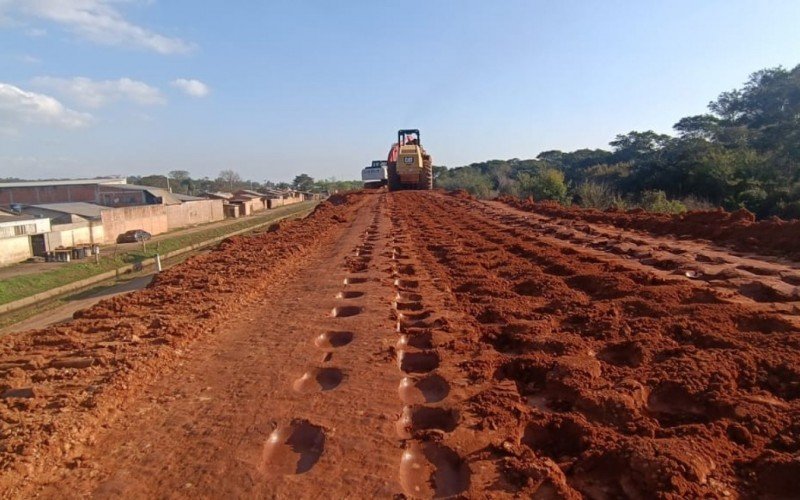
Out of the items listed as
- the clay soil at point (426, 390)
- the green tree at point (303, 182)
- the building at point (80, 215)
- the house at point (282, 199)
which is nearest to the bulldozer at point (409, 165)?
the building at point (80, 215)

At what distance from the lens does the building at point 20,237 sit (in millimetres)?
27406

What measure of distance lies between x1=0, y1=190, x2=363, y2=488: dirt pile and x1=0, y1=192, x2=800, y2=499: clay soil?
0.02 metres

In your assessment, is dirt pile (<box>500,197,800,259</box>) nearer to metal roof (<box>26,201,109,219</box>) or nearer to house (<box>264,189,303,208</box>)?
metal roof (<box>26,201,109,219</box>)

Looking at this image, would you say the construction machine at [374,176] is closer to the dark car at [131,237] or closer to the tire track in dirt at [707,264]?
the dark car at [131,237]

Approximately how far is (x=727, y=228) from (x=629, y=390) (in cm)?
755

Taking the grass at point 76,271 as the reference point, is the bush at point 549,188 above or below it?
above

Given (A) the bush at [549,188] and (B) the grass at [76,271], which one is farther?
(A) the bush at [549,188]

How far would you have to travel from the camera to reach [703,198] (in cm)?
2011

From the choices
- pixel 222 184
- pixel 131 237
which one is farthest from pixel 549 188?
pixel 222 184

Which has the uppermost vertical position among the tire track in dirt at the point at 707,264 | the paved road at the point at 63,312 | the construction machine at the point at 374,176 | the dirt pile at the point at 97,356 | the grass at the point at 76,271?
Result: the construction machine at the point at 374,176

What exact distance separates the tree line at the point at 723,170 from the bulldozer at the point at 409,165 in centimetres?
428

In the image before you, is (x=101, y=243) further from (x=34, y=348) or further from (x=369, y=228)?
(x=34, y=348)

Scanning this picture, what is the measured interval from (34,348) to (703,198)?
73.0 ft

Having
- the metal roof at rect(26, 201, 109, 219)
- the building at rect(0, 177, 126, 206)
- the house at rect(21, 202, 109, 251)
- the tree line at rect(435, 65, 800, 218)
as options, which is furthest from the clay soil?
the building at rect(0, 177, 126, 206)
